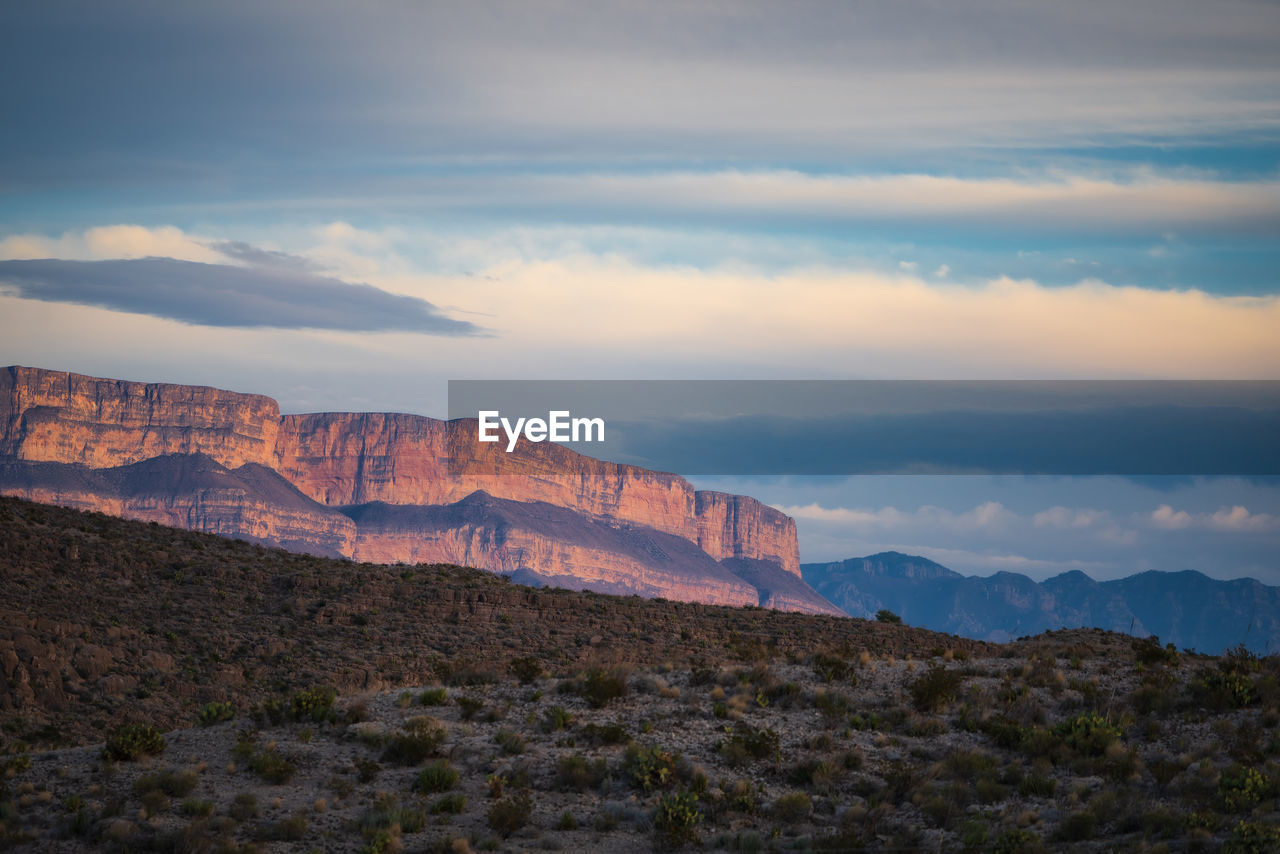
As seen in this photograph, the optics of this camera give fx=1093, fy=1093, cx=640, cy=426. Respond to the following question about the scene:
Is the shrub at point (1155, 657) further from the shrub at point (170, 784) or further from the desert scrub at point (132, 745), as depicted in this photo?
the desert scrub at point (132, 745)

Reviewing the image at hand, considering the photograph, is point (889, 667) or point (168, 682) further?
point (168, 682)

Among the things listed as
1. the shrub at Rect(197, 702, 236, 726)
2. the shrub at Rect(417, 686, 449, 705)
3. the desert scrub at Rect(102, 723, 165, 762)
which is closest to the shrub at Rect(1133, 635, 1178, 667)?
the shrub at Rect(417, 686, 449, 705)

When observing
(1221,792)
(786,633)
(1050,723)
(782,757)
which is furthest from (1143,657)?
(786,633)

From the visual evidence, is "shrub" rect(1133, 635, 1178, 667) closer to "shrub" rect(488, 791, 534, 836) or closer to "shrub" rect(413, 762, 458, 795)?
"shrub" rect(488, 791, 534, 836)

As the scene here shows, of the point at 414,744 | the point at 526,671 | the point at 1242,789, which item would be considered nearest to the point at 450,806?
the point at 414,744

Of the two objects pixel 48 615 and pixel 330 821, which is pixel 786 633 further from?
pixel 330 821

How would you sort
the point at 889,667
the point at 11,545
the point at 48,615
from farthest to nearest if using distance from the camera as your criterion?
1. the point at 11,545
2. the point at 48,615
3. the point at 889,667

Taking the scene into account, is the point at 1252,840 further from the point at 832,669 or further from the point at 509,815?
the point at 509,815
